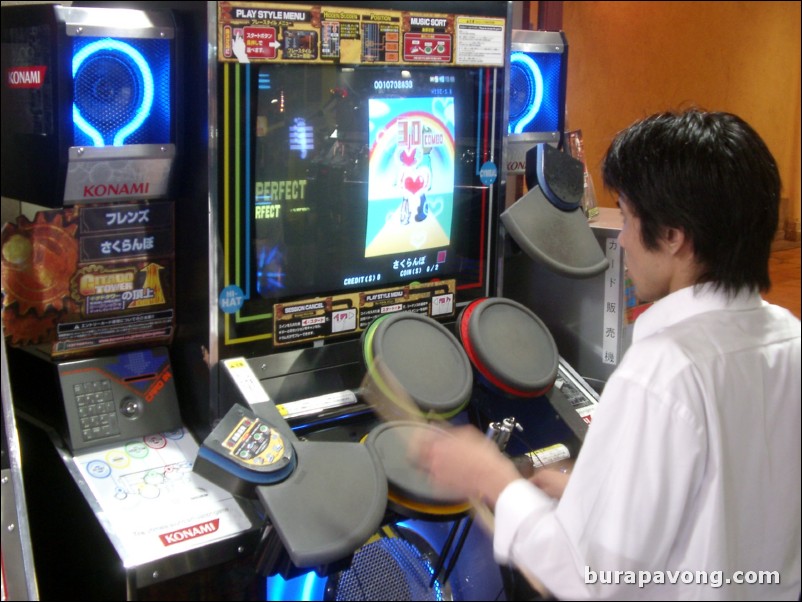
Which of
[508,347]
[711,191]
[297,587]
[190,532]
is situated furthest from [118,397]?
[711,191]

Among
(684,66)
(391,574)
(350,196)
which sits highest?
(684,66)

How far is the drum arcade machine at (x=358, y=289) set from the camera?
5.57 feet

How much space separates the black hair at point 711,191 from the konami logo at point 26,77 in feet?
3.42

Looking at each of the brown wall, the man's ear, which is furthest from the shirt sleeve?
the brown wall

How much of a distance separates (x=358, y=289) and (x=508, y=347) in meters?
0.36

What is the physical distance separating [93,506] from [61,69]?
779mm

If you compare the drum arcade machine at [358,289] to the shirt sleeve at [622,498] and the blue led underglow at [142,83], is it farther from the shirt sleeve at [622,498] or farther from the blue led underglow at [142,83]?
the shirt sleeve at [622,498]

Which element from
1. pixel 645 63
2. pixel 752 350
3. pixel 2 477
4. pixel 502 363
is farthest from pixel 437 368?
pixel 645 63

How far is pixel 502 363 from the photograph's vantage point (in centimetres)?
199

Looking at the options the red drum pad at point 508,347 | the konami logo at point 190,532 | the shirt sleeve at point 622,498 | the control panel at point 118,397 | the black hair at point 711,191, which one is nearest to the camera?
the shirt sleeve at point 622,498

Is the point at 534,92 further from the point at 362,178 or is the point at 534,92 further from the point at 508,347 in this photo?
the point at 508,347

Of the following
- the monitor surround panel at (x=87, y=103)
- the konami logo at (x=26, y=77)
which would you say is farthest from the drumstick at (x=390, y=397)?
the konami logo at (x=26, y=77)

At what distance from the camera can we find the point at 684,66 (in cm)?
490

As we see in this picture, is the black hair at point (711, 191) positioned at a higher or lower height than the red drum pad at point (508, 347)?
higher
